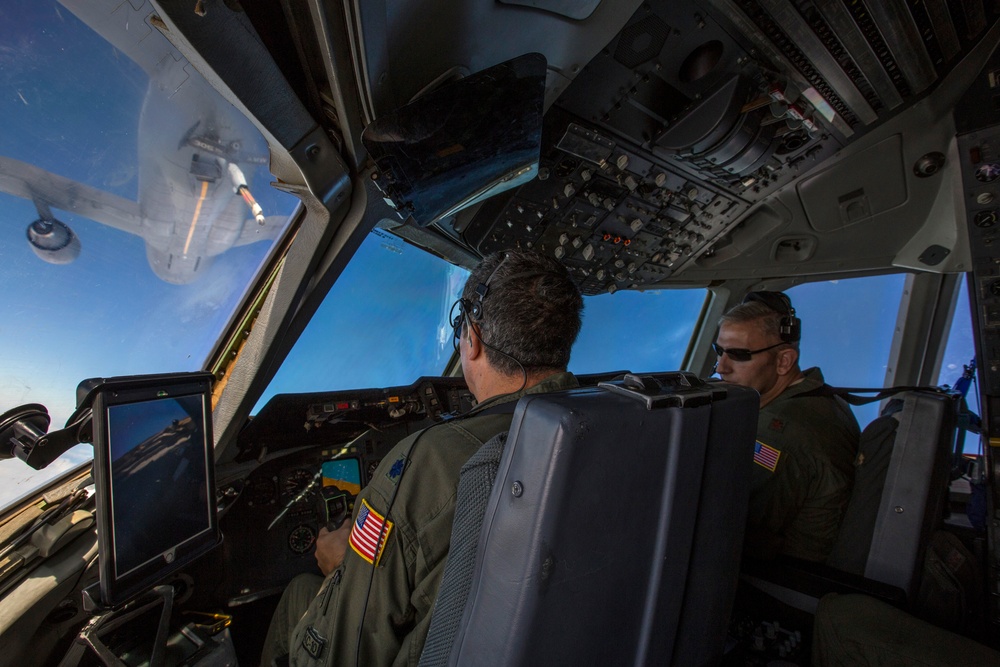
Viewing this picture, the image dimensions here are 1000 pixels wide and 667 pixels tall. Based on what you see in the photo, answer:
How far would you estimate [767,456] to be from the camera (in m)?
1.63

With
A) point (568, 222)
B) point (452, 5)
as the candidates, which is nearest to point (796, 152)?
point (568, 222)

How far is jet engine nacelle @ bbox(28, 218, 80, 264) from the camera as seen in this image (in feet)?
4.18

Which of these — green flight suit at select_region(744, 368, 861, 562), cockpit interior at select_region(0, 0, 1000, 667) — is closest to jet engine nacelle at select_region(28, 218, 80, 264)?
cockpit interior at select_region(0, 0, 1000, 667)

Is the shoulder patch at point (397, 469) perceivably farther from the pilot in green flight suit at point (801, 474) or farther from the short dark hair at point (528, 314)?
the pilot in green flight suit at point (801, 474)

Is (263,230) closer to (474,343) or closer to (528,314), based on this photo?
(474,343)

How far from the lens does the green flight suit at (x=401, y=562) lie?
891mm

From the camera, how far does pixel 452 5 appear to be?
1.15 metres

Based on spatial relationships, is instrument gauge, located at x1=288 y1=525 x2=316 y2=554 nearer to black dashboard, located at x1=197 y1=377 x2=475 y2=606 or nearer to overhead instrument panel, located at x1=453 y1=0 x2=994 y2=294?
black dashboard, located at x1=197 y1=377 x2=475 y2=606

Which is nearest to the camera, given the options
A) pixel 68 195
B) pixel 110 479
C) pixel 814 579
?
pixel 110 479

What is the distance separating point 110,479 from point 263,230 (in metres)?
1.08

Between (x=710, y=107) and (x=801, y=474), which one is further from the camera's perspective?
(x=710, y=107)

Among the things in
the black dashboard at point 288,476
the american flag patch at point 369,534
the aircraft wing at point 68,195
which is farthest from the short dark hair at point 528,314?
the black dashboard at point 288,476

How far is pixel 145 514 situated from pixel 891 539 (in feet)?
6.89

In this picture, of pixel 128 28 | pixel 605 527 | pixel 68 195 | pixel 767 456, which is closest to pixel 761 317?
pixel 767 456
